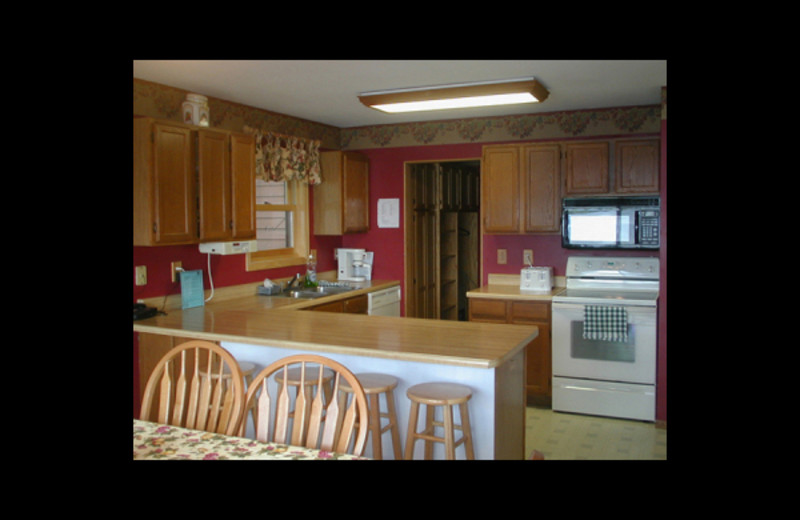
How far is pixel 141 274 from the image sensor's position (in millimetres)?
3891

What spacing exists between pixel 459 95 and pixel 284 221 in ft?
7.29

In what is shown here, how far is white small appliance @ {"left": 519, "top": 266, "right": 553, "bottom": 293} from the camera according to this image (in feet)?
16.1

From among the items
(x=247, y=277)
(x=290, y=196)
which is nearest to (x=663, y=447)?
(x=247, y=277)

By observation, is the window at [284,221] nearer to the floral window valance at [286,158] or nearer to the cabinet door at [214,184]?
the floral window valance at [286,158]

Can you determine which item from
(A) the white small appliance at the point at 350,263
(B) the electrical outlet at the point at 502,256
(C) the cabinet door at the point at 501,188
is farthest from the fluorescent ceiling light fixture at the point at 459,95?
(A) the white small appliance at the point at 350,263

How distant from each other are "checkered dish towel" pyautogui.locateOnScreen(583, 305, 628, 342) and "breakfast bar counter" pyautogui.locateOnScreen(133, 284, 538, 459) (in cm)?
135

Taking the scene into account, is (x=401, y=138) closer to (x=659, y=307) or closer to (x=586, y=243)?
(x=586, y=243)

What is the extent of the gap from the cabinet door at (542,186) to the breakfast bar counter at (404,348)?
77.4 inches

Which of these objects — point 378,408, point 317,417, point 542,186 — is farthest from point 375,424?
point 542,186

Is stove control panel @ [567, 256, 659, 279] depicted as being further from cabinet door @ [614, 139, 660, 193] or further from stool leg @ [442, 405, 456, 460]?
stool leg @ [442, 405, 456, 460]

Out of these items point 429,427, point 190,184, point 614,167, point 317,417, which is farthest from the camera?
point 614,167

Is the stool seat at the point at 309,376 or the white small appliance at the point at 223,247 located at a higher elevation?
the white small appliance at the point at 223,247

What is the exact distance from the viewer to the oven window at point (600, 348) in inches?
170

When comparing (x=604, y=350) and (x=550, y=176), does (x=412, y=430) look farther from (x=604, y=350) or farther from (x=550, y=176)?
(x=550, y=176)
